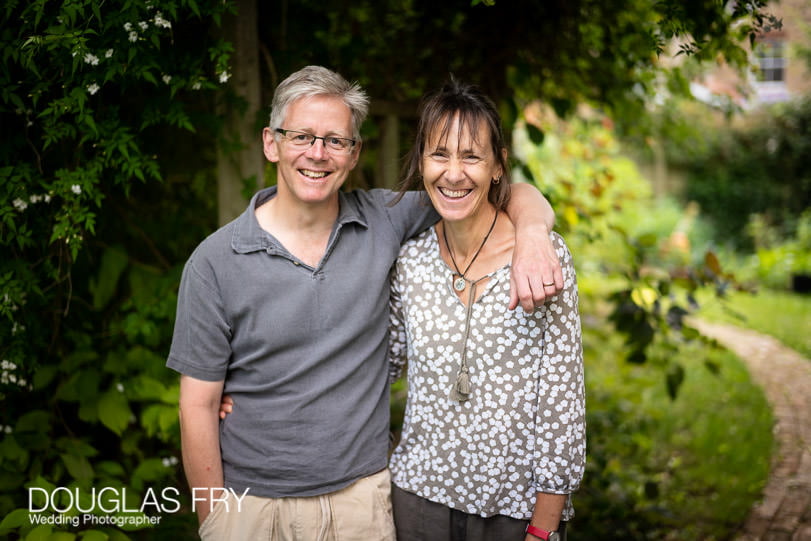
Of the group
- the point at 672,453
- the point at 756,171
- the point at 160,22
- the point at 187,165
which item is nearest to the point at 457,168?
the point at 160,22

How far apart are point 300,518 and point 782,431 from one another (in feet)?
13.9

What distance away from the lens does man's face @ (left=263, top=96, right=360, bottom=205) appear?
198 cm

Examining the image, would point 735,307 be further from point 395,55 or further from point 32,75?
point 32,75

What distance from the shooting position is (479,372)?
1936 mm

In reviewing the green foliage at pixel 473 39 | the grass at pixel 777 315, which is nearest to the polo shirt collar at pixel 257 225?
the green foliage at pixel 473 39

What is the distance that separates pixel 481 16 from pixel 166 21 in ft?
5.50

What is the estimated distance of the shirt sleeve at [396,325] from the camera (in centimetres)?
215

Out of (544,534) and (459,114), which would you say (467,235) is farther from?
(544,534)

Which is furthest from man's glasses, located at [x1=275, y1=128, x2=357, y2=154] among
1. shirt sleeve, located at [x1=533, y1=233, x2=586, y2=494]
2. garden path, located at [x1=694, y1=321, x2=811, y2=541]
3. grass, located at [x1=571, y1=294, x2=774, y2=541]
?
garden path, located at [x1=694, y1=321, x2=811, y2=541]

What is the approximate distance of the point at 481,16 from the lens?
10.6 feet

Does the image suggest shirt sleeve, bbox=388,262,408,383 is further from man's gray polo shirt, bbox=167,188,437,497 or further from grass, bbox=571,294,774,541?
grass, bbox=571,294,774,541

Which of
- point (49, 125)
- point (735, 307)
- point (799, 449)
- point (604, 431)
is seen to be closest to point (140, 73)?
point (49, 125)

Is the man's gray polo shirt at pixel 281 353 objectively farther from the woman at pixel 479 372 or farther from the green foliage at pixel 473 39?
the green foliage at pixel 473 39

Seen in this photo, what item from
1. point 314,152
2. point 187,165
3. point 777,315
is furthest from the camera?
point 777,315
